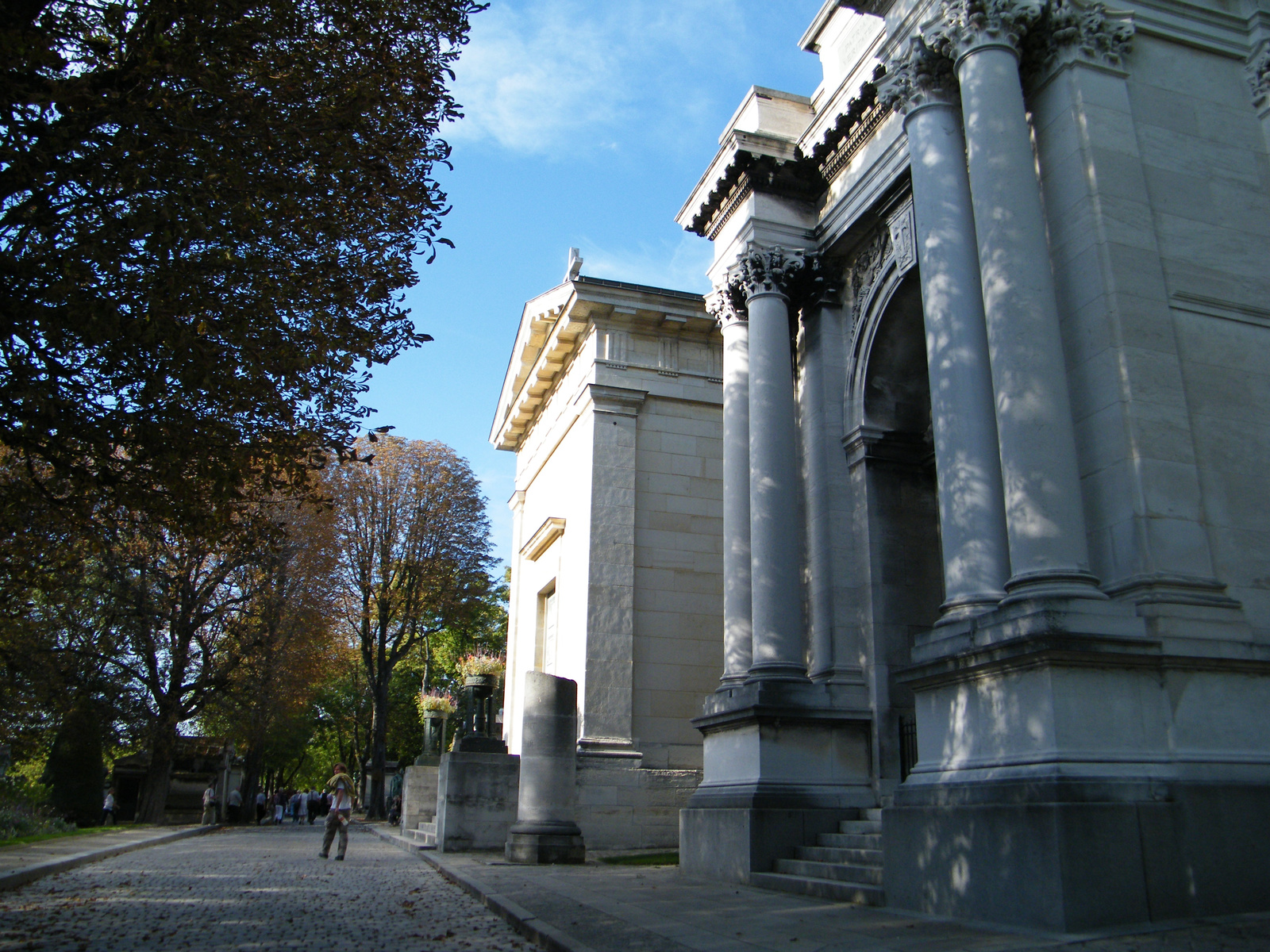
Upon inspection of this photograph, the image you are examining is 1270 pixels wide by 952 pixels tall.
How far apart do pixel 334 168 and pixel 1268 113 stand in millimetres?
10219

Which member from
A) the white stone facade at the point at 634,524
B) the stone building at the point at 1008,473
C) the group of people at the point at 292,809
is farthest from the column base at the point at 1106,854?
the group of people at the point at 292,809

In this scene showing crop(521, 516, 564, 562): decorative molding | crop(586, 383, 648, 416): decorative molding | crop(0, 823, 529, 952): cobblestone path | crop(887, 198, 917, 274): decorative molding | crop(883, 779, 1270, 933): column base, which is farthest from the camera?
crop(521, 516, 564, 562): decorative molding

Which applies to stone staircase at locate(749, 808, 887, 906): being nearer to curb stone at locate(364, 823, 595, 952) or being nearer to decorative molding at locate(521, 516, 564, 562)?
curb stone at locate(364, 823, 595, 952)

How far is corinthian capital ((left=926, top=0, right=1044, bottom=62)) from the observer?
10398mm

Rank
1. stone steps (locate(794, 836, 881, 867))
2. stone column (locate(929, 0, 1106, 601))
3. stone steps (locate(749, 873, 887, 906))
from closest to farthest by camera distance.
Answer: stone column (locate(929, 0, 1106, 601)) → stone steps (locate(749, 873, 887, 906)) → stone steps (locate(794, 836, 881, 867))

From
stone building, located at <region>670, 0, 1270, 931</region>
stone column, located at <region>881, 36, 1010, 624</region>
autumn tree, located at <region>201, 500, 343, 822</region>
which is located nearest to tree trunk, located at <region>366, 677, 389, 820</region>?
autumn tree, located at <region>201, 500, 343, 822</region>

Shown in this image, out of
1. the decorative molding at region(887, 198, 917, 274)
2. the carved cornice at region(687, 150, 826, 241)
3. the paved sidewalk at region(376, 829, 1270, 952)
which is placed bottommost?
the paved sidewalk at region(376, 829, 1270, 952)

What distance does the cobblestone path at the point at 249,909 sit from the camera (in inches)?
326

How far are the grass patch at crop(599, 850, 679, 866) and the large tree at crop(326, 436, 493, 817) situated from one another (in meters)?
22.6

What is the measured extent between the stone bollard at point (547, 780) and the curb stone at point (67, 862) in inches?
269

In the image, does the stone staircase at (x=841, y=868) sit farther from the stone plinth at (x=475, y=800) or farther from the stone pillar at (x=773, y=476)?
the stone plinth at (x=475, y=800)

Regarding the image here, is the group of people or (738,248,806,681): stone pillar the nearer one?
(738,248,806,681): stone pillar

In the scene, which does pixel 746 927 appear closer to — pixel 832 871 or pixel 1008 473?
pixel 832 871

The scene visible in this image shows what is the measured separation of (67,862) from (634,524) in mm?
11989
